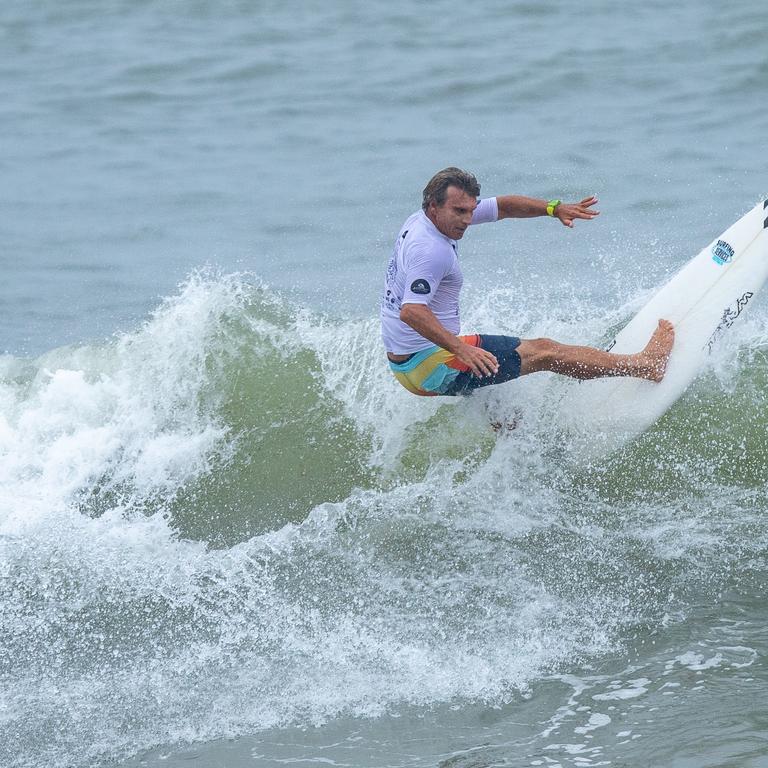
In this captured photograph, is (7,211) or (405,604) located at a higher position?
(7,211)

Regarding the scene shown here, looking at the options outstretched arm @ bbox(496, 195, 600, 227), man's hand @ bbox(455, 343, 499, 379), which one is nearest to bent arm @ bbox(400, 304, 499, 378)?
man's hand @ bbox(455, 343, 499, 379)

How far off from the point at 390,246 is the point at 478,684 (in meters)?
7.85

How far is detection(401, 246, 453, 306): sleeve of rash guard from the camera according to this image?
6.49 meters

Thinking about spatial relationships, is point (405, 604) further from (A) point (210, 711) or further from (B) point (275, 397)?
(B) point (275, 397)

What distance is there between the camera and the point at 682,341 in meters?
7.87

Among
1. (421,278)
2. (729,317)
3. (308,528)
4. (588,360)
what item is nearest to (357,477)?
(308,528)

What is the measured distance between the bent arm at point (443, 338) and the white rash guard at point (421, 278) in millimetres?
64

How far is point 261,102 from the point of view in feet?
61.4

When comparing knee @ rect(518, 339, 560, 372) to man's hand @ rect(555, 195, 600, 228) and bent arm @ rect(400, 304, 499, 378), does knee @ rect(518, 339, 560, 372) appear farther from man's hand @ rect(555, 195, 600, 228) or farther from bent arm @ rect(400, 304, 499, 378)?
man's hand @ rect(555, 195, 600, 228)

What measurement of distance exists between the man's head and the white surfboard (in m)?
1.85

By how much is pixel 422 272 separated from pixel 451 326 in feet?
1.90

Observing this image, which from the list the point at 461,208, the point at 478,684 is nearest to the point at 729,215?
the point at 461,208

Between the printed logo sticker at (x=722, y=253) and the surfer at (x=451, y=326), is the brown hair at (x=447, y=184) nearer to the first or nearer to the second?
the surfer at (x=451, y=326)

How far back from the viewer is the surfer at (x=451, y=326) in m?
6.50
